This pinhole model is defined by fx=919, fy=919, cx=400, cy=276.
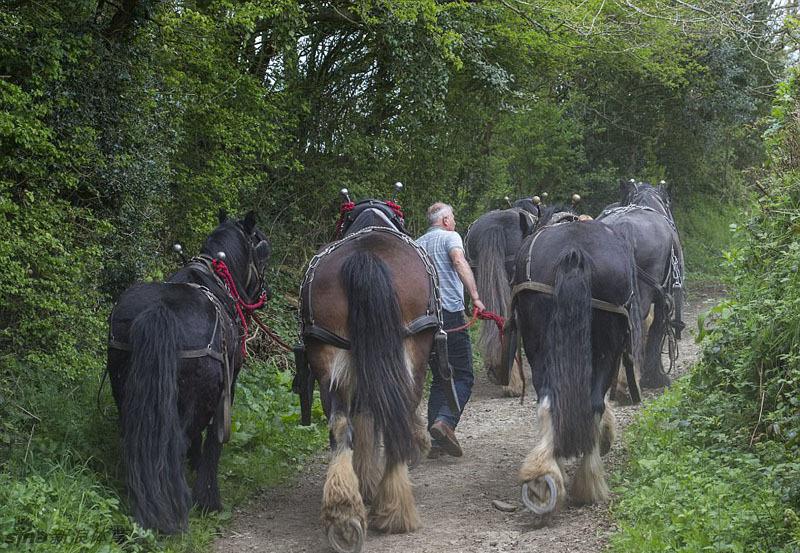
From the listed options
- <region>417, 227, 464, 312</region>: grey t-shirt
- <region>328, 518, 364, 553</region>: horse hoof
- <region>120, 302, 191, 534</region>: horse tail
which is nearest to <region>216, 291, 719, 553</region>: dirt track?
<region>328, 518, 364, 553</region>: horse hoof

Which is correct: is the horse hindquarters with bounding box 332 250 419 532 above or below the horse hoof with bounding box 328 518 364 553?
above

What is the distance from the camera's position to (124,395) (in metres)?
5.73

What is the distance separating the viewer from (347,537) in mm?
5473

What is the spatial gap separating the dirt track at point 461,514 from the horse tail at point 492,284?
1570 mm

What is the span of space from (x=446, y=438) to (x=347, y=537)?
2.57 meters

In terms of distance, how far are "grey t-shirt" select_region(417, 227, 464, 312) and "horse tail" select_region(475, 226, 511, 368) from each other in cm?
206

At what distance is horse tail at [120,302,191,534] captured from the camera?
5469 mm

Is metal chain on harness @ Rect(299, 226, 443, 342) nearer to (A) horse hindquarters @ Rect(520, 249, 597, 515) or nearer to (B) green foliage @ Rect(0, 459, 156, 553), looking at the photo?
(A) horse hindquarters @ Rect(520, 249, 597, 515)

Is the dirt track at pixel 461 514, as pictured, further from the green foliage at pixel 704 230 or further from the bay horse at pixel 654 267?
the green foliage at pixel 704 230

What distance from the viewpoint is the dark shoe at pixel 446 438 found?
7.93 meters

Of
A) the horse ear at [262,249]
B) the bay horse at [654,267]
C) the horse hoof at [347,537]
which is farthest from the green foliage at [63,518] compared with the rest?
the bay horse at [654,267]

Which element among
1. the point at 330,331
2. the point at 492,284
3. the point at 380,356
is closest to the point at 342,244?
the point at 330,331

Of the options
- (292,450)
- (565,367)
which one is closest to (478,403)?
(292,450)

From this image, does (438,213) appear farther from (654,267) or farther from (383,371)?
(383,371)
